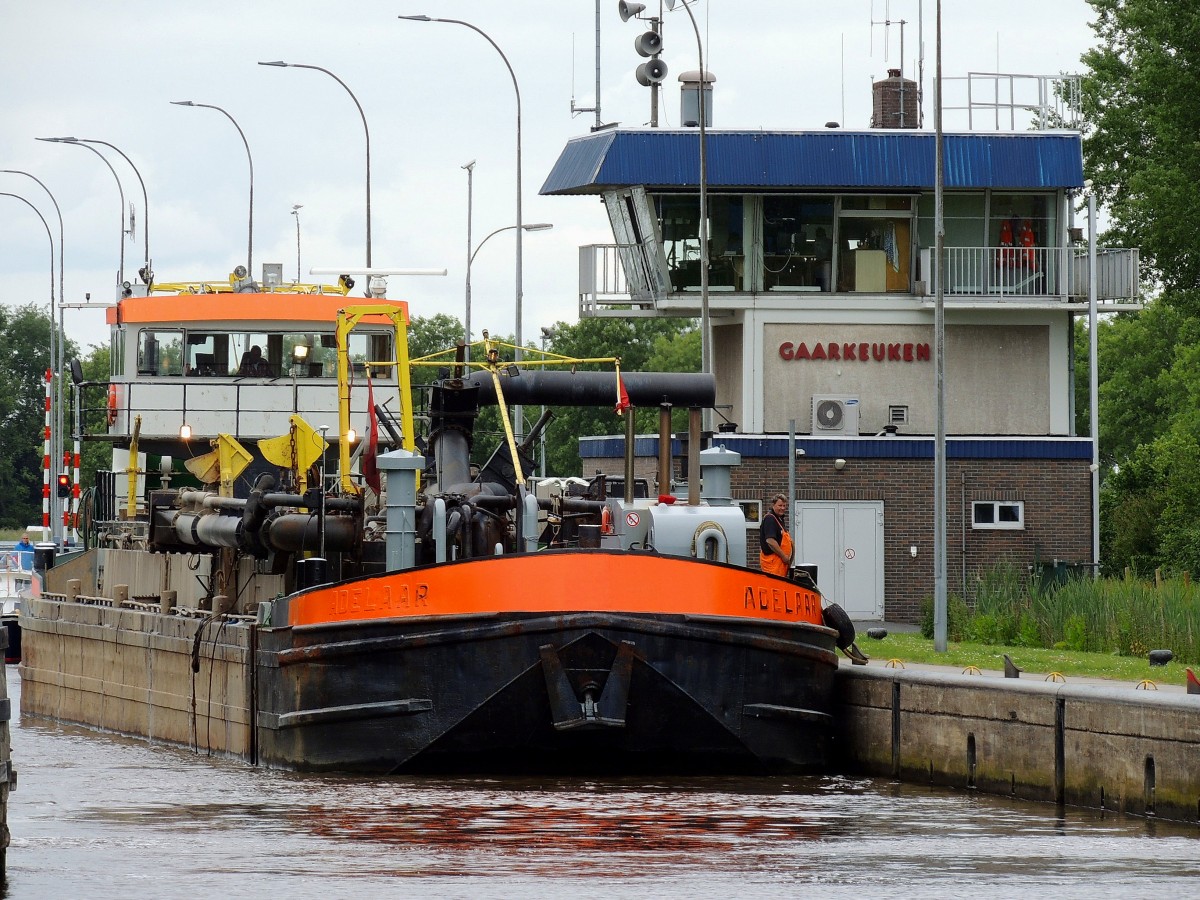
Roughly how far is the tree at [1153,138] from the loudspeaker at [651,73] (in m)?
11.3

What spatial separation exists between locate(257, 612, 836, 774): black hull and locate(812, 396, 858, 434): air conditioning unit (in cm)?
2264

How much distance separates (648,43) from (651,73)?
70cm

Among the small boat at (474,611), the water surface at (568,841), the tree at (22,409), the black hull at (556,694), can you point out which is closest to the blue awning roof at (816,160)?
the small boat at (474,611)

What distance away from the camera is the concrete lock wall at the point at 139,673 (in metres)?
24.9

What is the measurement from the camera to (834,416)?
44.7 meters

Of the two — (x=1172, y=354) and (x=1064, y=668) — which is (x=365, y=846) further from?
(x=1172, y=354)

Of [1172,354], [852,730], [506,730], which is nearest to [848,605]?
[852,730]

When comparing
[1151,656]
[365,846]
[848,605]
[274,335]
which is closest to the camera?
[365,846]

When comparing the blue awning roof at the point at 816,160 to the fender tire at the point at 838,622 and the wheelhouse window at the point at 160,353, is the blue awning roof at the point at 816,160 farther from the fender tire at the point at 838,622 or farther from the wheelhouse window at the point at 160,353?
the fender tire at the point at 838,622

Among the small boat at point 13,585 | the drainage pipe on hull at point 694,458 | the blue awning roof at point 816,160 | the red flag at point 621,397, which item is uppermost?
the blue awning roof at point 816,160

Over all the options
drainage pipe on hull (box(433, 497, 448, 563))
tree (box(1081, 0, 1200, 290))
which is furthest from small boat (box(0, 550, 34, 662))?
tree (box(1081, 0, 1200, 290))

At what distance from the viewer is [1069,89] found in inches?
1897

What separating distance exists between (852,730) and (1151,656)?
541 cm

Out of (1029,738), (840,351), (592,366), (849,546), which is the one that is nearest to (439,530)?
(1029,738)
